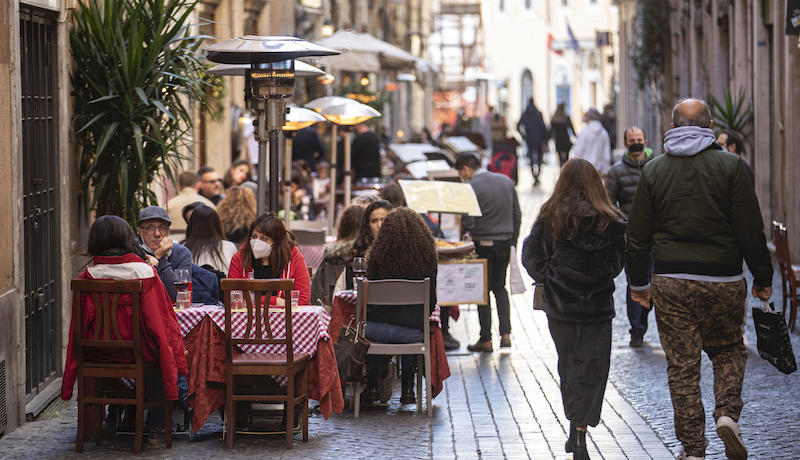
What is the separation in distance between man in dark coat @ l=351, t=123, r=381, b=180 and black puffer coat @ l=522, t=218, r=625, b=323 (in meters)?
12.4

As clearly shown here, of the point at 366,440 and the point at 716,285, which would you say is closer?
the point at 716,285

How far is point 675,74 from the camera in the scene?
103 feet

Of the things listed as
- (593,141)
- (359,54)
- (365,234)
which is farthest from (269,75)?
(593,141)

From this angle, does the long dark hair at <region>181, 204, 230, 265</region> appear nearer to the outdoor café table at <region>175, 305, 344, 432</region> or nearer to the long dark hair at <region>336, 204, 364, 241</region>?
the long dark hair at <region>336, 204, 364, 241</region>

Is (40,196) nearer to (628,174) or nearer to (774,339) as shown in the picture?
(774,339)

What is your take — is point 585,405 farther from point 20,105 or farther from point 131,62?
point 131,62

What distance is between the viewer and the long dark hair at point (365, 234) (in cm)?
1009

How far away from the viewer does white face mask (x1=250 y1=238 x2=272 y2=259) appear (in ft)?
30.3

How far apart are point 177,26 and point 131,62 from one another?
500mm

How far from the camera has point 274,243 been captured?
365 inches

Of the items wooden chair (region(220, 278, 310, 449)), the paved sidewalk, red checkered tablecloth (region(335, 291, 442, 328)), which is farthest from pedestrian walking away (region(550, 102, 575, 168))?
wooden chair (region(220, 278, 310, 449))

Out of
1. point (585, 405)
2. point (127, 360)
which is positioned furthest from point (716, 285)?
point (127, 360)

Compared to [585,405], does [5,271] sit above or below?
above

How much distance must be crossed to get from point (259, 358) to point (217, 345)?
0.28 metres
